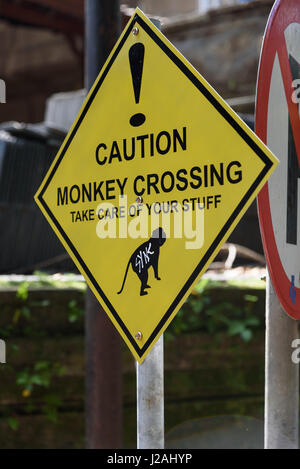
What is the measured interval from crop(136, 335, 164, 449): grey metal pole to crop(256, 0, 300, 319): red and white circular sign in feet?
1.83

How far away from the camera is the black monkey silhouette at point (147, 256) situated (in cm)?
203

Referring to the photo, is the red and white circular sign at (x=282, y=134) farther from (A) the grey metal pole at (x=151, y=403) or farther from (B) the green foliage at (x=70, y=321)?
A: (B) the green foliage at (x=70, y=321)

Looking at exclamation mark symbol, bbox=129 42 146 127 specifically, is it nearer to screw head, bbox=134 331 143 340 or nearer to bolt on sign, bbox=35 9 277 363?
bolt on sign, bbox=35 9 277 363

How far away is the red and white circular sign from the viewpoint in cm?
233

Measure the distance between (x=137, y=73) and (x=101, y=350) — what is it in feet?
6.79

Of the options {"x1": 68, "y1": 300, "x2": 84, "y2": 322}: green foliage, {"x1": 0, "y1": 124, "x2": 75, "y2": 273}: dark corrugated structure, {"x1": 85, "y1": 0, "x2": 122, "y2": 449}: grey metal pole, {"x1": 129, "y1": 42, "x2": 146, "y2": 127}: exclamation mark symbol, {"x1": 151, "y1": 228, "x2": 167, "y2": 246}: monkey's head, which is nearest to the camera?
{"x1": 151, "y1": 228, "x2": 167, "y2": 246}: monkey's head

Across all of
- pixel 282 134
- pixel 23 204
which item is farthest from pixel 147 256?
pixel 23 204

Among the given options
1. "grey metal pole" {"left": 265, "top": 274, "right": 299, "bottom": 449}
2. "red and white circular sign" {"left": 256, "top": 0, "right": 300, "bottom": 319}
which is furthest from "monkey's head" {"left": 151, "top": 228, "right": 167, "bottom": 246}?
"grey metal pole" {"left": 265, "top": 274, "right": 299, "bottom": 449}

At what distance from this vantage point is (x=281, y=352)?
2.61 meters

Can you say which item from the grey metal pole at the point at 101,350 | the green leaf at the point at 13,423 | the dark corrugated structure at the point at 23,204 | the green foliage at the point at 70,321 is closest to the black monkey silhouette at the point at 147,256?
the grey metal pole at the point at 101,350

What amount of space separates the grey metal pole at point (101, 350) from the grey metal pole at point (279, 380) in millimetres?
1363

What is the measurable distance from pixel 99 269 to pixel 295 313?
0.76m
